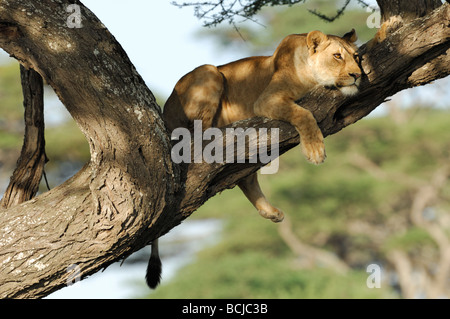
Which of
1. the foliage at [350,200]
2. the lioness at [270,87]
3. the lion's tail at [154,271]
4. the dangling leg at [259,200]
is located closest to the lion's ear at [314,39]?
the lioness at [270,87]

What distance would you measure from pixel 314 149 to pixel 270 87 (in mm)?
681

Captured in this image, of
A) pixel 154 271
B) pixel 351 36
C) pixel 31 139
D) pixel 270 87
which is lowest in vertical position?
pixel 154 271

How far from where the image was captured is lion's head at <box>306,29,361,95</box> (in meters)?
4.25

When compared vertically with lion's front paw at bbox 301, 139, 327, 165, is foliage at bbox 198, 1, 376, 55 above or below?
above

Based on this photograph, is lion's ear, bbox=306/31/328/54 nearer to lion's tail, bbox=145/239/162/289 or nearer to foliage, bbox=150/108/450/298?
lion's tail, bbox=145/239/162/289

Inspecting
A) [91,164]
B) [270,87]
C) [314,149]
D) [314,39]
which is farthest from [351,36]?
[91,164]

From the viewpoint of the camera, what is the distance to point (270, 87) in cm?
475

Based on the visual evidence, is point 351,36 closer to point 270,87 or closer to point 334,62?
point 334,62

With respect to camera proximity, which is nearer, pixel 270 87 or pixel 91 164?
pixel 91 164

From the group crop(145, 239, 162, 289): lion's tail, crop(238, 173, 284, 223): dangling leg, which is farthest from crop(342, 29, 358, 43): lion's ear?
crop(145, 239, 162, 289): lion's tail

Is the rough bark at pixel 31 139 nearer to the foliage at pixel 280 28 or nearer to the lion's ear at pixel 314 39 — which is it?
the lion's ear at pixel 314 39

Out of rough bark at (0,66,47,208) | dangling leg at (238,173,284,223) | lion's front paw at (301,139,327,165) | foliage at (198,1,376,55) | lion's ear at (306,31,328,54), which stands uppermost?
foliage at (198,1,376,55)
